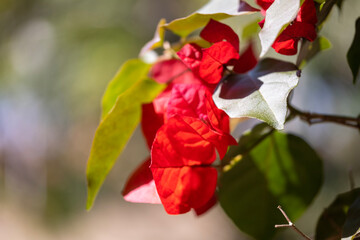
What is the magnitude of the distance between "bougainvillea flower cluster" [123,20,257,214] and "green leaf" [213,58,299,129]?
0.5 inches

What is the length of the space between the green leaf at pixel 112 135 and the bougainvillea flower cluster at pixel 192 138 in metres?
0.03

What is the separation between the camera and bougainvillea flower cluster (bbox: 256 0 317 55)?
0.65ft

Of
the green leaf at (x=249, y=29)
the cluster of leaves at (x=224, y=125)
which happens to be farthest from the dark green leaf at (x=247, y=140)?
the green leaf at (x=249, y=29)

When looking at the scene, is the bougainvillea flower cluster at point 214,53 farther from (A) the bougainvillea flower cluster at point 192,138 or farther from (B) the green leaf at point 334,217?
(B) the green leaf at point 334,217

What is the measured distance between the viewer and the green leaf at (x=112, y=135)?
25 centimetres

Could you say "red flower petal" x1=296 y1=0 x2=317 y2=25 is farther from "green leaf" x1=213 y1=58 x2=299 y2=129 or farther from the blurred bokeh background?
the blurred bokeh background

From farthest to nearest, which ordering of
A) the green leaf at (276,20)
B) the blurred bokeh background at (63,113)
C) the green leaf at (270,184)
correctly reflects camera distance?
the blurred bokeh background at (63,113) < the green leaf at (270,184) < the green leaf at (276,20)

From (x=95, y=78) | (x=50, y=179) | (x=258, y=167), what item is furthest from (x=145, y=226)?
(x=258, y=167)

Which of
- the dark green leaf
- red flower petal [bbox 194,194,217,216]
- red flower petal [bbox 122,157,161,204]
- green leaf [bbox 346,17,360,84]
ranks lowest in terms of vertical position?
red flower petal [bbox 194,194,217,216]

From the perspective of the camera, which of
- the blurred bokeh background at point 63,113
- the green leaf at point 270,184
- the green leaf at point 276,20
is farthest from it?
the blurred bokeh background at point 63,113

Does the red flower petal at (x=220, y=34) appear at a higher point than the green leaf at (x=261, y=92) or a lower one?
higher

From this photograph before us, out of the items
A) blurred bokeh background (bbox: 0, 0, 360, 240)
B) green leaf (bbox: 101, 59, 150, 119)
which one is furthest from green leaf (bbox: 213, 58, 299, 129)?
blurred bokeh background (bbox: 0, 0, 360, 240)

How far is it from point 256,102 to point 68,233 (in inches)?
149

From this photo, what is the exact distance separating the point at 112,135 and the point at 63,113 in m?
3.43
